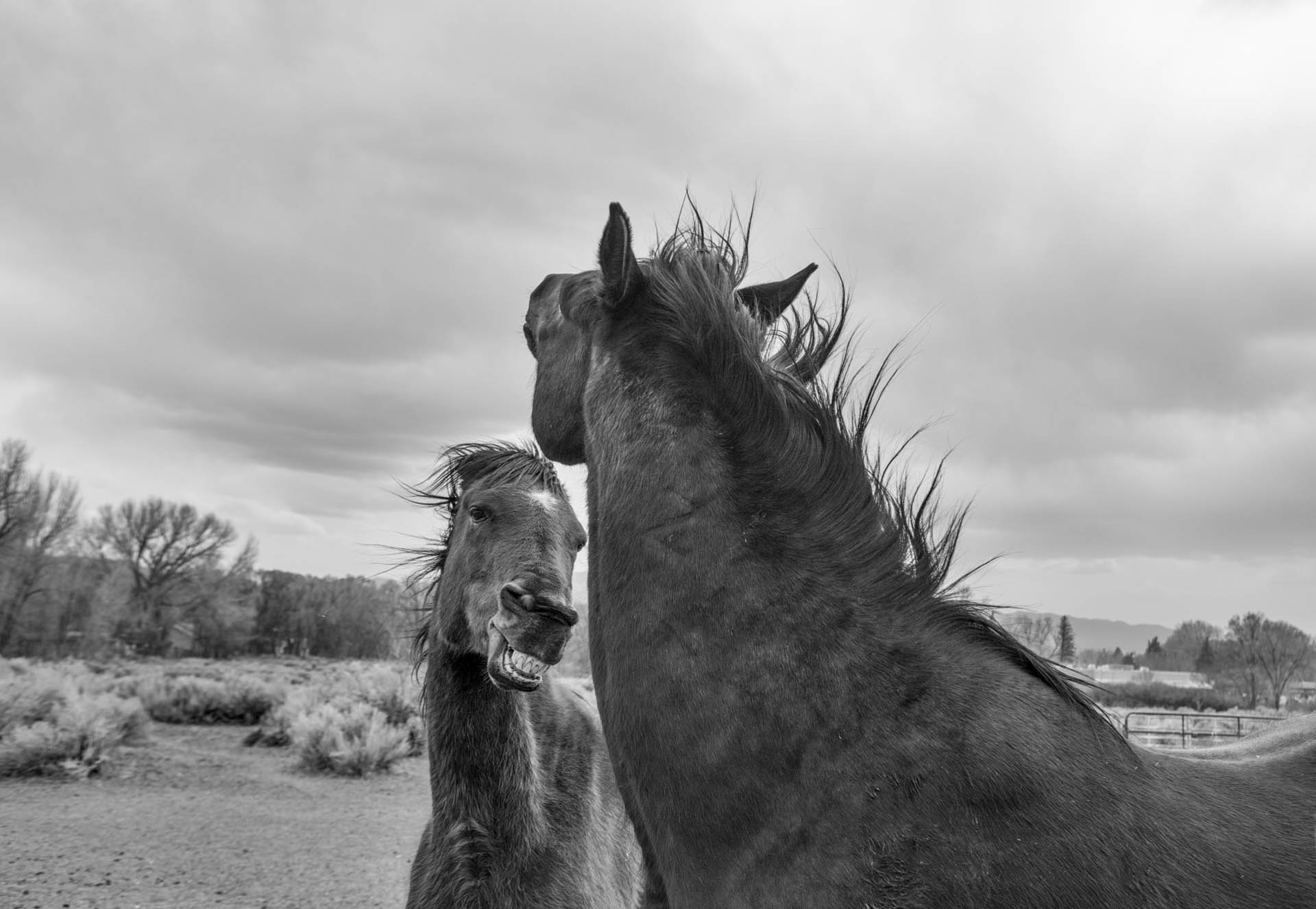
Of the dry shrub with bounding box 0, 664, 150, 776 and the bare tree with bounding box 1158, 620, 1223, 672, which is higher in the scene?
the bare tree with bounding box 1158, 620, 1223, 672

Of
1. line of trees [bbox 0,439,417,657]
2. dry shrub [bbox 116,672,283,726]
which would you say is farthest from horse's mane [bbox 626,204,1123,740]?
line of trees [bbox 0,439,417,657]

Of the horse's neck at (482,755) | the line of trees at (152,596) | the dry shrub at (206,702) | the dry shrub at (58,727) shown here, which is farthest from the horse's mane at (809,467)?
the line of trees at (152,596)

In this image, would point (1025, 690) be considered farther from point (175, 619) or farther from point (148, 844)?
point (175, 619)

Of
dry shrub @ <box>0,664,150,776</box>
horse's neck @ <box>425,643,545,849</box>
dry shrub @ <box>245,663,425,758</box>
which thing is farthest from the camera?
dry shrub @ <box>245,663,425,758</box>

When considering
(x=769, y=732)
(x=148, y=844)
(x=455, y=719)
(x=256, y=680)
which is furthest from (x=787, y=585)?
(x=256, y=680)

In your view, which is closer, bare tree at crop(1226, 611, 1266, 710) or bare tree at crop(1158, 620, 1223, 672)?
bare tree at crop(1226, 611, 1266, 710)

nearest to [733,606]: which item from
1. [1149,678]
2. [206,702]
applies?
[206,702]

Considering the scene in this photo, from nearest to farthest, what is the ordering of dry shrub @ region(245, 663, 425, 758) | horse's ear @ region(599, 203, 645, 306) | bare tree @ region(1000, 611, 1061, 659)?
bare tree @ region(1000, 611, 1061, 659)
horse's ear @ region(599, 203, 645, 306)
dry shrub @ region(245, 663, 425, 758)

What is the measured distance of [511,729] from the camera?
450 cm

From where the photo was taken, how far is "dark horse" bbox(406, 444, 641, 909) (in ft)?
13.3

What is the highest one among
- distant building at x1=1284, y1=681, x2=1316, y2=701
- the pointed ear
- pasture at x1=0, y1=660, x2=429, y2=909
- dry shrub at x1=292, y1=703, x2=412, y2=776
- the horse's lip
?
the pointed ear

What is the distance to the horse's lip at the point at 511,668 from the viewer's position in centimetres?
395

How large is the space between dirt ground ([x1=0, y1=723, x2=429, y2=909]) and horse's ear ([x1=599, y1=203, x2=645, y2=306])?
8.94m

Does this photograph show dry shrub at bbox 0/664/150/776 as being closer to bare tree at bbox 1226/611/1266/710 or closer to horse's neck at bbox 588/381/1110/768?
horse's neck at bbox 588/381/1110/768
